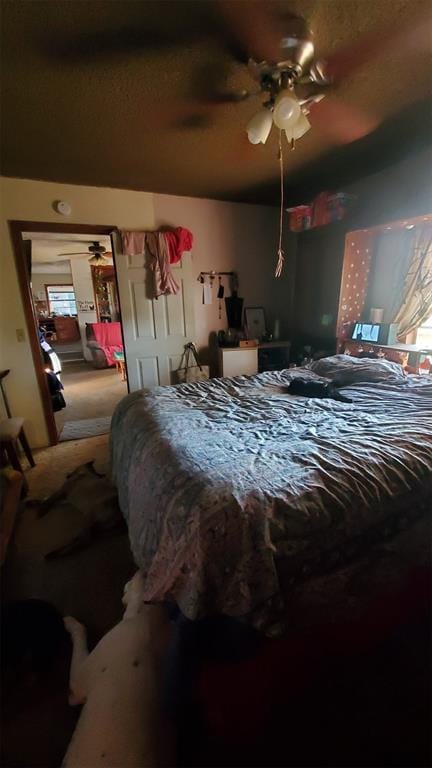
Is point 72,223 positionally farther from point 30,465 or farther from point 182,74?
point 30,465

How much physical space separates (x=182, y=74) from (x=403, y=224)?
87.9 inches

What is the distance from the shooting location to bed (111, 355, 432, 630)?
3.17 ft

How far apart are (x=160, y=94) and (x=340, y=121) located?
1189mm

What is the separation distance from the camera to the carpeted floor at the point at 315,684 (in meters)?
0.93

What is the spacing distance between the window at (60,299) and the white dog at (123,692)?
11.2 meters

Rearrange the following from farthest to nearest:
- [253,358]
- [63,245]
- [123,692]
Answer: [63,245] → [253,358] → [123,692]

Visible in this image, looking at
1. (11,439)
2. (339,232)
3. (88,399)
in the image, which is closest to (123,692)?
(11,439)

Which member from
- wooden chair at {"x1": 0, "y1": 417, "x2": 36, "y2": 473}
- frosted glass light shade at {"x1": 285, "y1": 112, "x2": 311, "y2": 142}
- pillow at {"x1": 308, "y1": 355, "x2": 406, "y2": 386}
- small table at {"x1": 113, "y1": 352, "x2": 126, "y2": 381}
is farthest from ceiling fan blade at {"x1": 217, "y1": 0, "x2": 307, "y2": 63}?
small table at {"x1": 113, "y1": 352, "x2": 126, "y2": 381}

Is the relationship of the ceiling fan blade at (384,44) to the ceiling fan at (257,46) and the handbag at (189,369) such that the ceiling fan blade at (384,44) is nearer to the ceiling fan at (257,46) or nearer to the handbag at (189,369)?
the ceiling fan at (257,46)

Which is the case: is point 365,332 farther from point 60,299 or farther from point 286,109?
point 60,299

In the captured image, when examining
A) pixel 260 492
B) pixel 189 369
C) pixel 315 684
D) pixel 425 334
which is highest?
pixel 425 334

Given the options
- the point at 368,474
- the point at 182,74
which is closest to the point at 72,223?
the point at 182,74

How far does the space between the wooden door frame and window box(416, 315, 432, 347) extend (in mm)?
3008

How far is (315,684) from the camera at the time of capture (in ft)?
3.48
